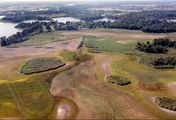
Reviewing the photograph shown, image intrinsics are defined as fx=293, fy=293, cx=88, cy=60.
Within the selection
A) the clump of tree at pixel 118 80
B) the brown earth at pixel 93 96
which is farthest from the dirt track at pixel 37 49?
the clump of tree at pixel 118 80

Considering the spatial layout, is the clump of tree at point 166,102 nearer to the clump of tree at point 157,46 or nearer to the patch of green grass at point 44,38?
the clump of tree at point 157,46

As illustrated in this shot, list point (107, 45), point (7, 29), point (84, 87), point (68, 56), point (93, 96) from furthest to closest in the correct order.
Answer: point (7, 29) < point (107, 45) < point (68, 56) < point (84, 87) < point (93, 96)

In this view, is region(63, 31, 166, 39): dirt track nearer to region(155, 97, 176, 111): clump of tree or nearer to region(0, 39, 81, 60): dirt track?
region(0, 39, 81, 60): dirt track

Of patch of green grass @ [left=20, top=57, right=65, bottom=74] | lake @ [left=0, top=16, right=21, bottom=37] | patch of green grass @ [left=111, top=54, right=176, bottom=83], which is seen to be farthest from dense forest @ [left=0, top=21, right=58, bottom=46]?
patch of green grass @ [left=111, top=54, right=176, bottom=83]

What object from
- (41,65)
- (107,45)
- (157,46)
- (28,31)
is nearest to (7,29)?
(28,31)

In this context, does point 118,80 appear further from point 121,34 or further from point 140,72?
point 121,34

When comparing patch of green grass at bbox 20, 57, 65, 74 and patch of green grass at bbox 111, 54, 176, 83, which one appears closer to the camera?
patch of green grass at bbox 111, 54, 176, 83
